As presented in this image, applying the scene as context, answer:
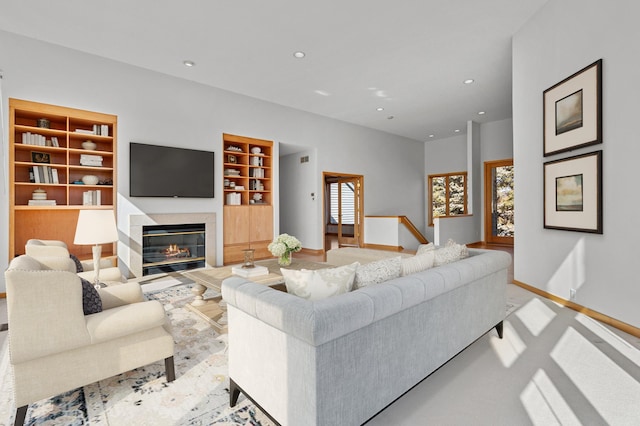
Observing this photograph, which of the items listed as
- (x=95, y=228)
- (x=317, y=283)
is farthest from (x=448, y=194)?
(x=95, y=228)

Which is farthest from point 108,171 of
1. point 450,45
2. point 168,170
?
point 450,45

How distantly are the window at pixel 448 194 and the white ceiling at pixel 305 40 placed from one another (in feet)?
12.8

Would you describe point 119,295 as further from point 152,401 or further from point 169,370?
point 152,401

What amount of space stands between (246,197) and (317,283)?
509 centimetres

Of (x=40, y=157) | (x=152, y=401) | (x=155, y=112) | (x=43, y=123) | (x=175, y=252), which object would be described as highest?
(x=155, y=112)

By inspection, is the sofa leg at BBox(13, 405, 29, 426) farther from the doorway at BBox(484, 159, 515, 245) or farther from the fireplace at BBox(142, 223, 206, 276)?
the doorway at BBox(484, 159, 515, 245)

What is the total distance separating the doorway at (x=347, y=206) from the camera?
28.1ft

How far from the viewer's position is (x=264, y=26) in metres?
3.84

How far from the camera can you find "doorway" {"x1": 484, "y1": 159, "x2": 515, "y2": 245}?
28.0 feet

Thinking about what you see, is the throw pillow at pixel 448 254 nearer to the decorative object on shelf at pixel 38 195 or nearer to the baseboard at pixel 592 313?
the baseboard at pixel 592 313

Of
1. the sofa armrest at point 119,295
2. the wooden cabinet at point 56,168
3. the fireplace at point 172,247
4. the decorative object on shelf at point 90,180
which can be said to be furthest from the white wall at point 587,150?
the decorative object on shelf at point 90,180

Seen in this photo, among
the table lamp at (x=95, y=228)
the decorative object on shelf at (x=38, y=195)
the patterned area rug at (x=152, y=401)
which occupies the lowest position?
the patterned area rug at (x=152, y=401)

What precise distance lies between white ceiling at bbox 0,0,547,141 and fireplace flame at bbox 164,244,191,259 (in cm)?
291

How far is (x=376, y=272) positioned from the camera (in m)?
1.82
